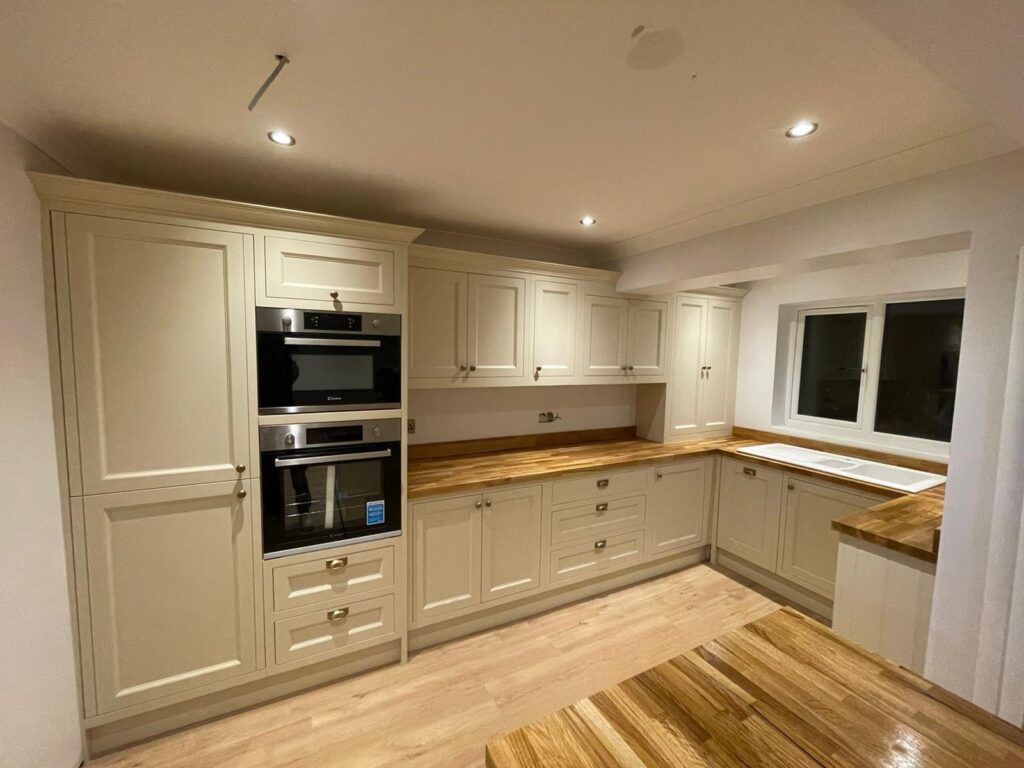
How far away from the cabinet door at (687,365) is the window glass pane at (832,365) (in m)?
0.80

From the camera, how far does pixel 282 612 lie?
1874mm

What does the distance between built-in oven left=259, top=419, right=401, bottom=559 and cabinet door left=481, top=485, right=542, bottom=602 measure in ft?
1.80

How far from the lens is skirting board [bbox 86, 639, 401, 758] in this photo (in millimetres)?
1674

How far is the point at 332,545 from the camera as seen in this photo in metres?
1.95

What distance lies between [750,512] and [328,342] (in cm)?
292

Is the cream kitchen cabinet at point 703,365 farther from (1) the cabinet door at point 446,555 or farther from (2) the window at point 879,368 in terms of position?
(1) the cabinet door at point 446,555

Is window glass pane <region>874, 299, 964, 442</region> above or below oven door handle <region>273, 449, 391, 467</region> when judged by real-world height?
above

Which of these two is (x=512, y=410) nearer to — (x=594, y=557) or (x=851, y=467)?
(x=594, y=557)

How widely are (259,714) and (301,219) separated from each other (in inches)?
84.7

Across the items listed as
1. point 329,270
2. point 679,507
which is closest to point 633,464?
point 679,507

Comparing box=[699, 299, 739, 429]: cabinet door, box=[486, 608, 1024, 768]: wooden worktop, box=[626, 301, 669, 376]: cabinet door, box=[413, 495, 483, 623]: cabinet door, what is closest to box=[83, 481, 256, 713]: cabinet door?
box=[413, 495, 483, 623]: cabinet door

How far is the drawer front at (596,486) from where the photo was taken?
102 inches

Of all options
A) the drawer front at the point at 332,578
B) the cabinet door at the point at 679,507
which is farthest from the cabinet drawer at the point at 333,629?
the cabinet door at the point at 679,507

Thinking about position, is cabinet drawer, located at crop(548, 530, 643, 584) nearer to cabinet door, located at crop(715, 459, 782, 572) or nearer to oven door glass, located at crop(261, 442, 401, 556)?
cabinet door, located at crop(715, 459, 782, 572)
